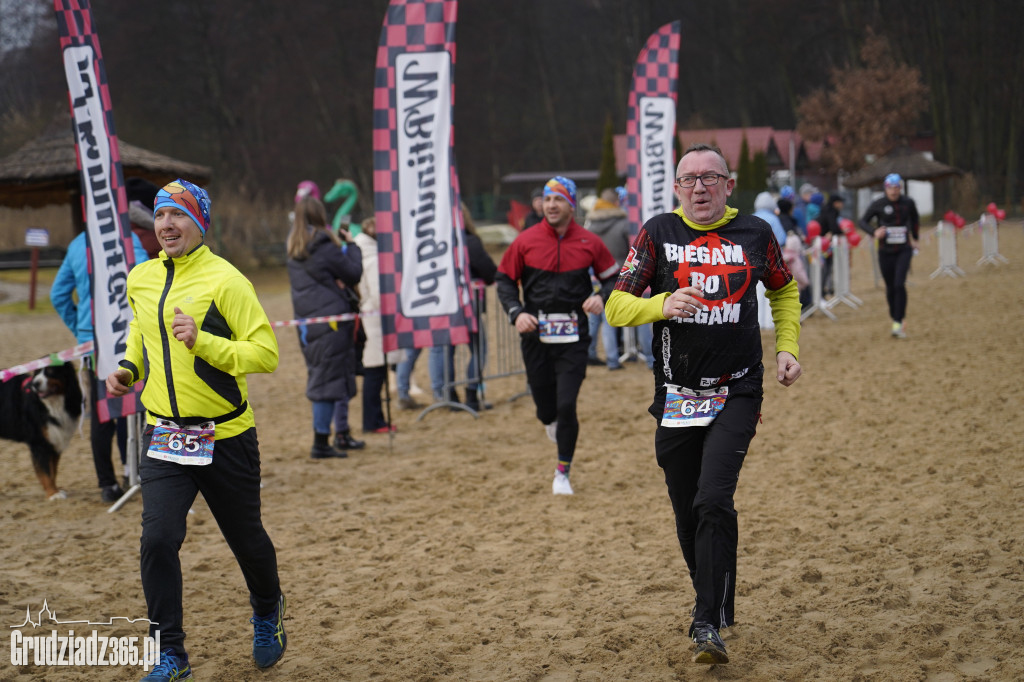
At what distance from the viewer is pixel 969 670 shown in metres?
3.74

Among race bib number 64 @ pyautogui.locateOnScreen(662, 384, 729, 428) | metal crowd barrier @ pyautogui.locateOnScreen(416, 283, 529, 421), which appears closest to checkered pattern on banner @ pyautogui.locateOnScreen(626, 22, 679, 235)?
metal crowd barrier @ pyautogui.locateOnScreen(416, 283, 529, 421)

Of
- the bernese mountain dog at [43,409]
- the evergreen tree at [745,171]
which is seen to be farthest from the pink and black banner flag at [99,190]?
the evergreen tree at [745,171]

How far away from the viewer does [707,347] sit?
12.5 ft

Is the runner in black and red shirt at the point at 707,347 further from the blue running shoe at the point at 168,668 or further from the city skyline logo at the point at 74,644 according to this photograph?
the city skyline logo at the point at 74,644

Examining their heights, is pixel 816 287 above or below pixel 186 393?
below

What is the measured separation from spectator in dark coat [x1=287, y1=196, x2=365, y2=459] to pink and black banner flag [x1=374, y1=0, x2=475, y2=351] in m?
0.33

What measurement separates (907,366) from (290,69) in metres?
41.6

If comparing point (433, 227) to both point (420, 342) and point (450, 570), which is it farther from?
point (450, 570)

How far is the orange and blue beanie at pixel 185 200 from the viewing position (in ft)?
12.1

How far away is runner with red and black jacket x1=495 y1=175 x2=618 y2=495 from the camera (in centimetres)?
644

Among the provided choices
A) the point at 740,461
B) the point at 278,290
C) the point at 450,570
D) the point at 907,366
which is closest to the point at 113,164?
the point at 450,570

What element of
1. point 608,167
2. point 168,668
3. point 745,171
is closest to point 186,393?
point 168,668

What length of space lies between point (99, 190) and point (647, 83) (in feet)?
23.9

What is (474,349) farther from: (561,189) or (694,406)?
(694,406)
